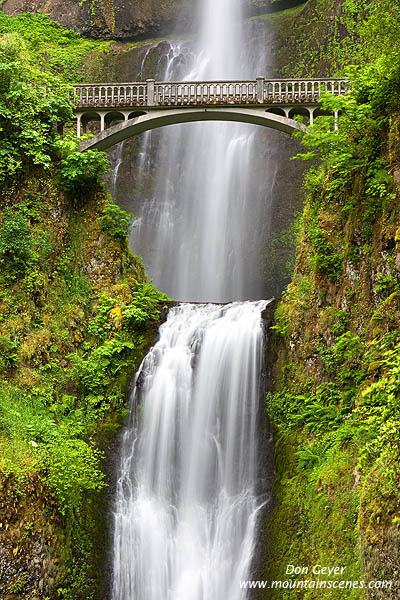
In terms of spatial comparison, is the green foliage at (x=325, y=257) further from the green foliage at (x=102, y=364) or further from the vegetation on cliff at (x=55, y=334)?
the green foliage at (x=102, y=364)

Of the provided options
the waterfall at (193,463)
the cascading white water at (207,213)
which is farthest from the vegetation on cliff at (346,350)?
the cascading white water at (207,213)

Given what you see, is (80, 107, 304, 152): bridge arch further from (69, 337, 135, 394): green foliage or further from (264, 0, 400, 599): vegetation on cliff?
(69, 337, 135, 394): green foliage

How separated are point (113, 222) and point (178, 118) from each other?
380 centimetres

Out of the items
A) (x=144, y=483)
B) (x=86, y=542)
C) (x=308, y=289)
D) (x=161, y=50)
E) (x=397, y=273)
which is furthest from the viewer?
(x=161, y=50)

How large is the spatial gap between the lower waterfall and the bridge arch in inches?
212

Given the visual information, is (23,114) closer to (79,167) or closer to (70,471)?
(79,167)

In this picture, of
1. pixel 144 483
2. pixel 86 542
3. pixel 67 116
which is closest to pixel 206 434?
pixel 144 483

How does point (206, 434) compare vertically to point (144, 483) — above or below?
above

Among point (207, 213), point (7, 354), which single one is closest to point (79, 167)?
point (7, 354)

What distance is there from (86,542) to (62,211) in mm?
8027

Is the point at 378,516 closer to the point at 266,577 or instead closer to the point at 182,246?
the point at 266,577

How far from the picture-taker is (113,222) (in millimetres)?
15062

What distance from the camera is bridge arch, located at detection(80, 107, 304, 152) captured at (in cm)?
1600

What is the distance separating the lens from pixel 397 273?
29.7 feet
